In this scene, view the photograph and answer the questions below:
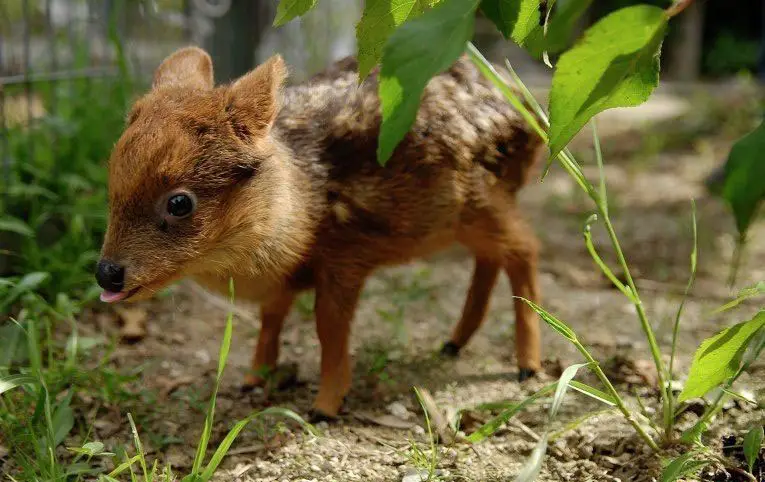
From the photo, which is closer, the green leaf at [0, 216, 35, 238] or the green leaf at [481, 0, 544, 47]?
the green leaf at [481, 0, 544, 47]

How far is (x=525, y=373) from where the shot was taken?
340 centimetres

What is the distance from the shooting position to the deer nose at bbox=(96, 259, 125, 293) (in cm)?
258

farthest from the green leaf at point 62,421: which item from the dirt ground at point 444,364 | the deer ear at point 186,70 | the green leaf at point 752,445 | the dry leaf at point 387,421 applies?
the green leaf at point 752,445

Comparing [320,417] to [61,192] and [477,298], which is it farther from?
[61,192]

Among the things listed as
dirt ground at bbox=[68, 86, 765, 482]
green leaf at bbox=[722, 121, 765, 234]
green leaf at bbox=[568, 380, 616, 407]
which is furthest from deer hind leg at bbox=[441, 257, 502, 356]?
green leaf at bbox=[722, 121, 765, 234]

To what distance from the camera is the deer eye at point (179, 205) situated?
8.69 ft

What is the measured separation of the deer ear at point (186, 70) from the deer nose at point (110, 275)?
786 millimetres

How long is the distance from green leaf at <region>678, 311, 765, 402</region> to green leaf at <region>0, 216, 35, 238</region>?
285cm

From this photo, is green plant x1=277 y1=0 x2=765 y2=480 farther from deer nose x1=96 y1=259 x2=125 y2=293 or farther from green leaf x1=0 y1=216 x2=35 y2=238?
green leaf x1=0 y1=216 x2=35 y2=238

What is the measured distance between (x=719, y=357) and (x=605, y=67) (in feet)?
3.26

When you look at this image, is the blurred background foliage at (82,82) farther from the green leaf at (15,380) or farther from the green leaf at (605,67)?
the green leaf at (15,380)

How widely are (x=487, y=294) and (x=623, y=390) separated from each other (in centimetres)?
76

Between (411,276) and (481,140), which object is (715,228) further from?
(481,140)

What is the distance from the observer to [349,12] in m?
8.62
